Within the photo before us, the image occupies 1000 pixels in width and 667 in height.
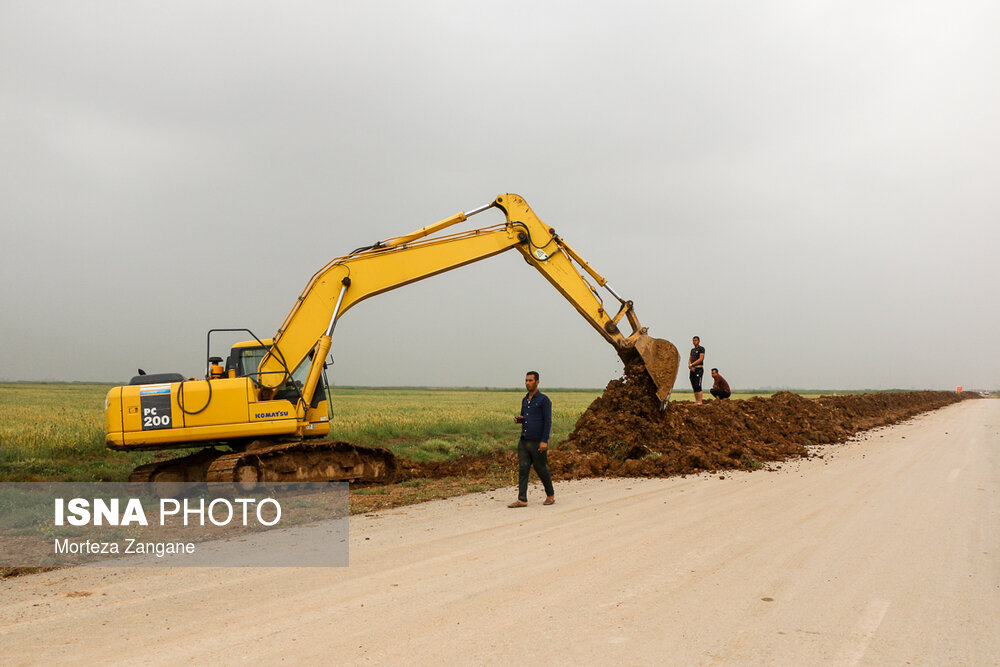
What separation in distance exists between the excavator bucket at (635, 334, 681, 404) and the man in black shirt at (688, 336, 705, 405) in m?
5.54

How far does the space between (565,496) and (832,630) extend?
6396 mm

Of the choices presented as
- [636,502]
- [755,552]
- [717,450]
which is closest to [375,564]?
[755,552]

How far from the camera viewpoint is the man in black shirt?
20047 millimetres

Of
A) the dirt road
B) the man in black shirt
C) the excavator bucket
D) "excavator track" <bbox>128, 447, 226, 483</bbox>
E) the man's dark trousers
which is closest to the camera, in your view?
the dirt road

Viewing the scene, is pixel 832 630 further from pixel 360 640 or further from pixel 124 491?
pixel 124 491

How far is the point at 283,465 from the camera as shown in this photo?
37.8 ft

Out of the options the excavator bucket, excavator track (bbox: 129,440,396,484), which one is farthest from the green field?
the excavator bucket

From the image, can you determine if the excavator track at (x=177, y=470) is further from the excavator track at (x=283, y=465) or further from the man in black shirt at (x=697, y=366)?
the man in black shirt at (x=697, y=366)

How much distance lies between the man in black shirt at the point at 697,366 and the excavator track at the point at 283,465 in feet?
34.3

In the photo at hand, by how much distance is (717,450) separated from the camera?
15812 mm

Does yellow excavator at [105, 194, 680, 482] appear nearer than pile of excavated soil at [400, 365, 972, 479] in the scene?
Yes

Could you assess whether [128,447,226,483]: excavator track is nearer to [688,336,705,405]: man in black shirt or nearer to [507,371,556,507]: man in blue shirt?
[507,371,556,507]: man in blue shirt

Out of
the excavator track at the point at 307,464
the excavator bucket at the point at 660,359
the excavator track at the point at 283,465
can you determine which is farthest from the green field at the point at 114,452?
the excavator bucket at the point at 660,359

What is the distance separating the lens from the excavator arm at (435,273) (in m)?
12.3
